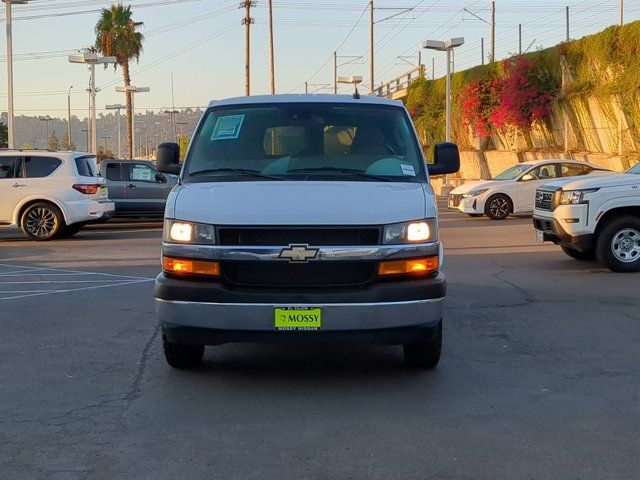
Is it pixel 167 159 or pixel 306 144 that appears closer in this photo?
pixel 306 144

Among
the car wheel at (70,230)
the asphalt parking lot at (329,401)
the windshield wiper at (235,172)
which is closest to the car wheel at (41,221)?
the car wheel at (70,230)

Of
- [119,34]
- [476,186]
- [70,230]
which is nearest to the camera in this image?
[70,230]

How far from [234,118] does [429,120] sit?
1526 inches

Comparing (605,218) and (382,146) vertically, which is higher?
(382,146)

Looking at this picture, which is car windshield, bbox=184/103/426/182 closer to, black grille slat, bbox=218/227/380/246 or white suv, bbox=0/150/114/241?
black grille slat, bbox=218/227/380/246

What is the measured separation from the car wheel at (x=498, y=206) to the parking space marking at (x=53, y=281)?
462 inches

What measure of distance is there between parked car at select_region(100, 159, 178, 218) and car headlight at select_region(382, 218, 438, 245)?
15885 mm

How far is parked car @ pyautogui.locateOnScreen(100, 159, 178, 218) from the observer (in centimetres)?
2103

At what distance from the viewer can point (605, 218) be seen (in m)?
11.5

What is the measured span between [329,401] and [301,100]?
270 cm

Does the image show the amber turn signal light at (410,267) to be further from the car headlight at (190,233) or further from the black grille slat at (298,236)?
the car headlight at (190,233)

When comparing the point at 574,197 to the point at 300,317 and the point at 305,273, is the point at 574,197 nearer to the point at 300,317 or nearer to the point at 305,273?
the point at 305,273

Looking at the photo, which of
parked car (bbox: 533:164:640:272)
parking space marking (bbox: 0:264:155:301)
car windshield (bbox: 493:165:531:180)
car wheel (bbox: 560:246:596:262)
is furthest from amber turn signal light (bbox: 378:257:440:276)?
car windshield (bbox: 493:165:531:180)

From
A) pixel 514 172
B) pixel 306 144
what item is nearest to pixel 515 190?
pixel 514 172
